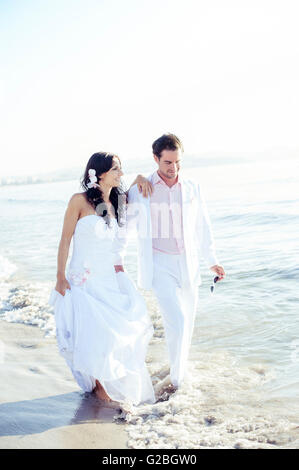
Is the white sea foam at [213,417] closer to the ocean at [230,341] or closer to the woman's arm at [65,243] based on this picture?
the ocean at [230,341]

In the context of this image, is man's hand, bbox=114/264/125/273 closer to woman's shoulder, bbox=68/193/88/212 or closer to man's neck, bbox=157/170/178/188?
woman's shoulder, bbox=68/193/88/212

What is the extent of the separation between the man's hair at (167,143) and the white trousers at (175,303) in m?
0.92

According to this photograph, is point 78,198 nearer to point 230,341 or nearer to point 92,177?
point 92,177

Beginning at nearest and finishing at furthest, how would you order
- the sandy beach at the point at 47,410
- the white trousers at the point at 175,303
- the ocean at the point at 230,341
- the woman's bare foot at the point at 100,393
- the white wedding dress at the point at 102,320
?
the sandy beach at the point at 47,410 < the ocean at the point at 230,341 < the white wedding dress at the point at 102,320 < the woman's bare foot at the point at 100,393 < the white trousers at the point at 175,303

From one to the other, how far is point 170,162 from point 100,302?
53.3 inches

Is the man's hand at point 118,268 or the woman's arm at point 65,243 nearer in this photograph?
the woman's arm at point 65,243

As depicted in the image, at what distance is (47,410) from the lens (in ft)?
13.2

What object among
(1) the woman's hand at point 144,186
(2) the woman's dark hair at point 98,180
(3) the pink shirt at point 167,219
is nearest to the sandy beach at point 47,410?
(3) the pink shirt at point 167,219

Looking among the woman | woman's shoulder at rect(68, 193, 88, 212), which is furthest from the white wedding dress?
woman's shoulder at rect(68, 193, 88, 212)

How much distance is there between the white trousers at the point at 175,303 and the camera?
14.3ft

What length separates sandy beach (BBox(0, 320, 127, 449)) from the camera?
3.52m

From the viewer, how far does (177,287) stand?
4.48 meters

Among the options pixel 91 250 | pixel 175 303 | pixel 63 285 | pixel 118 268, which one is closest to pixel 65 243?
pixel 91 250
